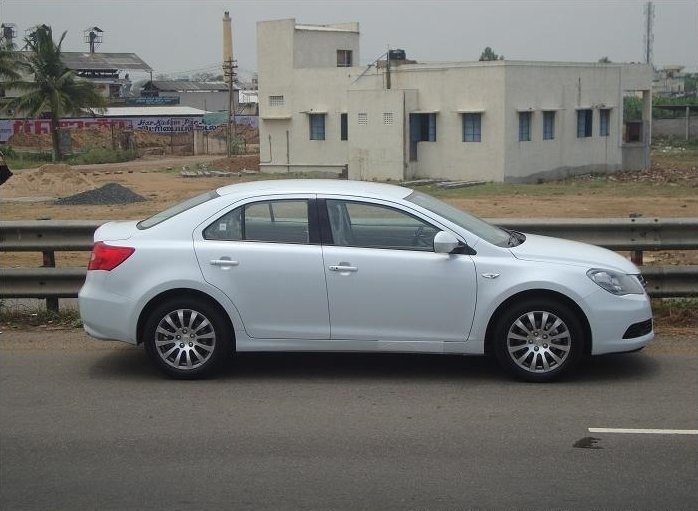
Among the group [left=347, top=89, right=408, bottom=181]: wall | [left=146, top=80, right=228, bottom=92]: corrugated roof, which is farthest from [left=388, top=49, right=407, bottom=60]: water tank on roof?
[left=146, top=80, right=228, bottom=92]: corrugated roof

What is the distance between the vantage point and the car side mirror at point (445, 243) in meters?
7.31

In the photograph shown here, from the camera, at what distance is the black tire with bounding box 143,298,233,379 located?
24.6 ft

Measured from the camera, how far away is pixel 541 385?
7488 mm

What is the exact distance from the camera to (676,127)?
6719 centimetres

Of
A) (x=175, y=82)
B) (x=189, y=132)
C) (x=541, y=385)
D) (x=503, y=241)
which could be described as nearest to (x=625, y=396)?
(x=541, y=385)

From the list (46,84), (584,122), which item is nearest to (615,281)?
(584,122)

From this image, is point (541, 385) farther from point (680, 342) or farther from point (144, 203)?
point (144, 203)

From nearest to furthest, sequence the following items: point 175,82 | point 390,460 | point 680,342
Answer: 1. point 390,460
2. point 680,342
3. point 175,82

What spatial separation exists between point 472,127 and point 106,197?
14.6 m

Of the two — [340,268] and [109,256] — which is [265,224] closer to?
[340,268]

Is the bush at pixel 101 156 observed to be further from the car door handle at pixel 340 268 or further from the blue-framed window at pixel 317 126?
the car door handle at pixel 340 268

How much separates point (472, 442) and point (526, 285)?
63.6 inches

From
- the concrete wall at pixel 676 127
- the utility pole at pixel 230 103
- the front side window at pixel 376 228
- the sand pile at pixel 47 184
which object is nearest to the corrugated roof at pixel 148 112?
the utility pole at pixel 230 103

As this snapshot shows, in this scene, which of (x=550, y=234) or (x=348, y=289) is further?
(x=550, y=234)
